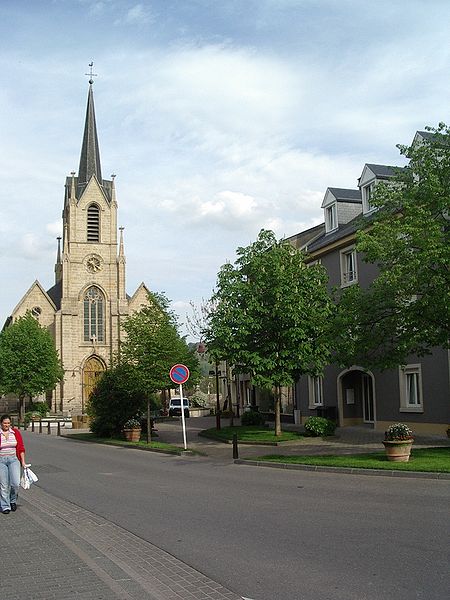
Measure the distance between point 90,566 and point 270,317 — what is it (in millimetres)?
19777

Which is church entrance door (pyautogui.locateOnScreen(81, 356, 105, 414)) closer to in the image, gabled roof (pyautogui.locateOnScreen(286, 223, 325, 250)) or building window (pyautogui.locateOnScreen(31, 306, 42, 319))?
building window (pyautogui.locateOnScreen(31, 306, 42, 319))

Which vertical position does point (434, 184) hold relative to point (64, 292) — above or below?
below

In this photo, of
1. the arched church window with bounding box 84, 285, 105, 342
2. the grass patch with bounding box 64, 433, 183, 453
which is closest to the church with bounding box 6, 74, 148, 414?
the arched church window with bounding box 84, 285, 105, 342

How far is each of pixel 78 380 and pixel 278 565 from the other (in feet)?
226

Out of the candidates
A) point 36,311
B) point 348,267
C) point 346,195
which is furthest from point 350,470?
point 36,311

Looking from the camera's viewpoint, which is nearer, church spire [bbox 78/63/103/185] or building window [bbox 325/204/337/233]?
building window [bbox 325/204/337/233]

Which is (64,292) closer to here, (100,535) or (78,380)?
(78,380)

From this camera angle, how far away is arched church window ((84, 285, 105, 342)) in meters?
75.9

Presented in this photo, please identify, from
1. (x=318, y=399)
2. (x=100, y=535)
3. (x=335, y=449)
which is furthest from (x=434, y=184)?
(x=318, y=399)

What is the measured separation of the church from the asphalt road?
57394 mm

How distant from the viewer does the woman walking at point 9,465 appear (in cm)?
1142

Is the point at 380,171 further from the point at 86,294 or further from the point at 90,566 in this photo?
the point at 86,294

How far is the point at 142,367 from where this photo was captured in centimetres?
2856

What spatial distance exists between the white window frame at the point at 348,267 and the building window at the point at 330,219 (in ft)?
14.2
